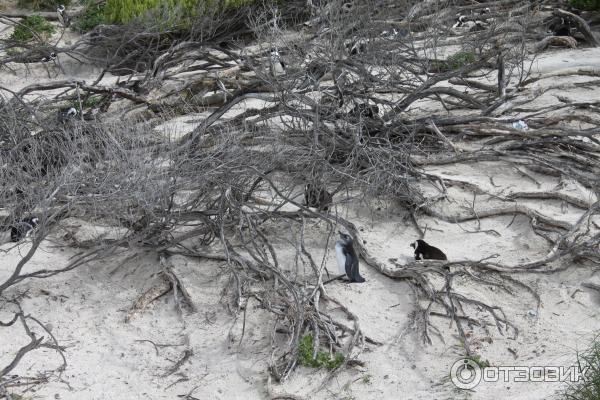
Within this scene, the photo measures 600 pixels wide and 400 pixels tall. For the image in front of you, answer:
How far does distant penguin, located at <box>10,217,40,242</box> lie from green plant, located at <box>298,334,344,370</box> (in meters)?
2.54

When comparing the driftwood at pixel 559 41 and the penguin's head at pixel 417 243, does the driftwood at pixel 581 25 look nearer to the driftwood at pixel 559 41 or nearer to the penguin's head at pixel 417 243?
the driftwood at pixel 559 41

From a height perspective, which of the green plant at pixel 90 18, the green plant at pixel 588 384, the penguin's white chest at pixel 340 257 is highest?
the green plant at pixel 588 384

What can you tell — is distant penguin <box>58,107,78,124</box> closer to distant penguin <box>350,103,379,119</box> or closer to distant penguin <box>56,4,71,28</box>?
distant penguin <box>350,103,379,119</box>

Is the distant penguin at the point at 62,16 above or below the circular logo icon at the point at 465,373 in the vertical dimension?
below

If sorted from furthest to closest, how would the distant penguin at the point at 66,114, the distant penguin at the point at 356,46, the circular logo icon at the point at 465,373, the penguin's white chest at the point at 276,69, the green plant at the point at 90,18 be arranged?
the green plant at the point at 90,18
the distant penguin at the point at 356,46
the distant penguin at the point at 66,114
the penguin's white chest at the point at 276,69
the circular logo icon at the point at 465,373

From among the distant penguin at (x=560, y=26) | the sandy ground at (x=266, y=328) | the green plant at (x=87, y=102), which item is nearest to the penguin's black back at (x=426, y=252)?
the sandy ground at (x=266, y=328)

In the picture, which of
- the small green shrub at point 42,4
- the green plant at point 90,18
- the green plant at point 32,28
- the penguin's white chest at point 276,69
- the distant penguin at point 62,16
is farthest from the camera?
the small green shrub at point 42,4

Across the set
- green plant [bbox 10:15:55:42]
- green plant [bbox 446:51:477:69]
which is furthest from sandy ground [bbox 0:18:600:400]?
green plant [bbox 10:15:55:42]

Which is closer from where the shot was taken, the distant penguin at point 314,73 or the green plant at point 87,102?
the distant penguin at point 314,73

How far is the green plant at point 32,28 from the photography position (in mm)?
14328

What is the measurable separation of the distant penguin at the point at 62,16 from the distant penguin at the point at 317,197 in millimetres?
7442

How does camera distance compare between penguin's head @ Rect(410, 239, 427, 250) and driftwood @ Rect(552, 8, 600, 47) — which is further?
driftwood @ Rect(552, 8, 600, 47)

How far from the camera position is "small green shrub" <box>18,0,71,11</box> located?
15.9 metres

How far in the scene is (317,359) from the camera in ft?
22.6
